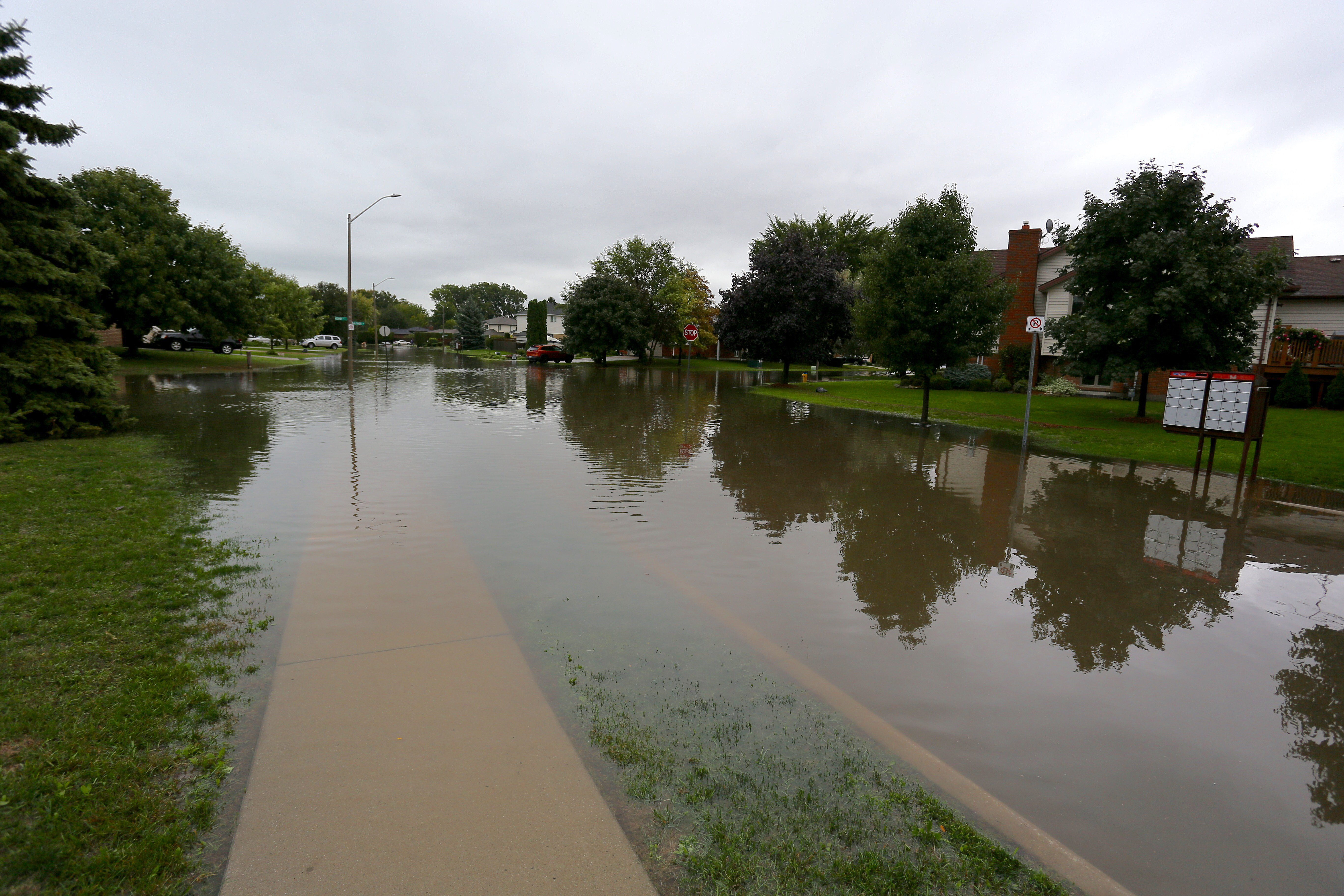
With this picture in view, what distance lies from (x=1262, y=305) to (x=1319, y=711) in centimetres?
3025

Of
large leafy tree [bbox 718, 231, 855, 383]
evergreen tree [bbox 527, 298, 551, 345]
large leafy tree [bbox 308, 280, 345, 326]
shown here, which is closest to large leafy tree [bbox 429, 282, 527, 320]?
large leafy tree [bbox 308, 280, 345, 326]

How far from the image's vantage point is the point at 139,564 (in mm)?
6582

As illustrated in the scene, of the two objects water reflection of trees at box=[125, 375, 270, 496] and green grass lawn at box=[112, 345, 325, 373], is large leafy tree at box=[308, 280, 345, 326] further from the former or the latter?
water reflection of trees at box=[125, 375, 270, 496]

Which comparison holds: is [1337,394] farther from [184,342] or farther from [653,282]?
[184,342]

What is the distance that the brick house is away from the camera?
2712cm

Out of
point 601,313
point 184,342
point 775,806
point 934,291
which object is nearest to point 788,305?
point 934,291

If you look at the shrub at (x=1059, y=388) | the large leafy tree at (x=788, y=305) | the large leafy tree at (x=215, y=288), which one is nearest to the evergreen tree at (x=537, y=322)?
the large leafy tree at (x=215, y=288)

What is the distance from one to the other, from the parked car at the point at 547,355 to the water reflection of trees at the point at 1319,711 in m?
54.5

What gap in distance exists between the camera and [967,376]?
3569 cm

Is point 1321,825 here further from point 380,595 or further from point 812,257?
point 812,257

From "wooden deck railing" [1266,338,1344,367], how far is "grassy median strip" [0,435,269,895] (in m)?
35.3

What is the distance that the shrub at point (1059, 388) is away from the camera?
31453 mm

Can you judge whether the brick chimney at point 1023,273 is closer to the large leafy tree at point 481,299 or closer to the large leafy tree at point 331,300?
the large leafy tree at point 331,300

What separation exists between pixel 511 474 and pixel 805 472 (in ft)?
18.5
